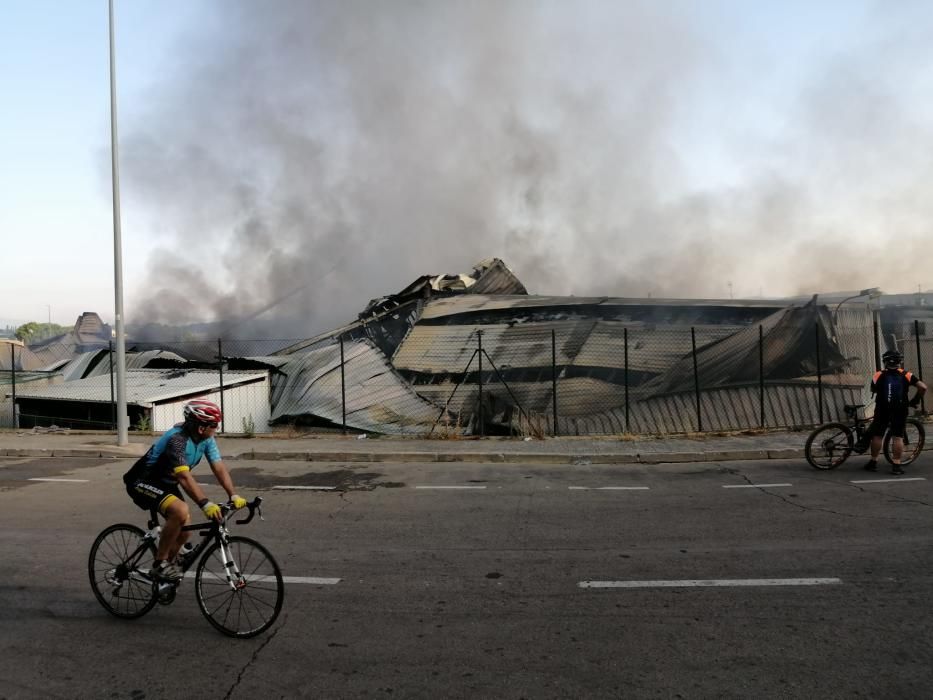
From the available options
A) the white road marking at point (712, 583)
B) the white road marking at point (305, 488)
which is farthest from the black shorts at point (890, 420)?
the white road marking at point (305, 488)

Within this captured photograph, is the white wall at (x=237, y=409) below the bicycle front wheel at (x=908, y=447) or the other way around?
the other way around

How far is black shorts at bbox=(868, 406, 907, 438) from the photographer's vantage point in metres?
8.30

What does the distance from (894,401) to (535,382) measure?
326 inches

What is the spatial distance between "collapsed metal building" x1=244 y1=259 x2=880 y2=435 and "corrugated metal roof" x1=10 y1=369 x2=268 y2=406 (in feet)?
4.45

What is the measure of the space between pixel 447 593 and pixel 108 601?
2.22 meters

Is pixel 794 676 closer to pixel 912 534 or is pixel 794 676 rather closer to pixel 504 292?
pixel 912 534

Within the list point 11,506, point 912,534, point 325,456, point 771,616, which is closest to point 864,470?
point 912,534

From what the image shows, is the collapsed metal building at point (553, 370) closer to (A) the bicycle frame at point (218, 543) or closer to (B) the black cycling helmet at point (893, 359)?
(B) the black cycling helmet at point (893, 359)

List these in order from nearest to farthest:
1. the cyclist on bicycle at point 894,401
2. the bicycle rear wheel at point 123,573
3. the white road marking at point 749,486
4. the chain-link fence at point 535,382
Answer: the bicycle rear wheel at point 123,573 < the white road marking at point 749,486 < the cyclist on bicycle at point 894,401 < the chain-link fence at point 535,382

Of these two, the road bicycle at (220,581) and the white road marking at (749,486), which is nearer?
the road bicycle at (220,581)

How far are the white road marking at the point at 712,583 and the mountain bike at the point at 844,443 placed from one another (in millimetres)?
4877

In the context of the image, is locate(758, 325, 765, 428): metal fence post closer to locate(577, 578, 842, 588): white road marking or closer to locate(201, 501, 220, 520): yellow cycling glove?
locate(577, 578, 842, 588): white road marking

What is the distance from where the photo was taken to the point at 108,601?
13.7 ft

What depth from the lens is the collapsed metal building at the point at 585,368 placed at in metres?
13.6
